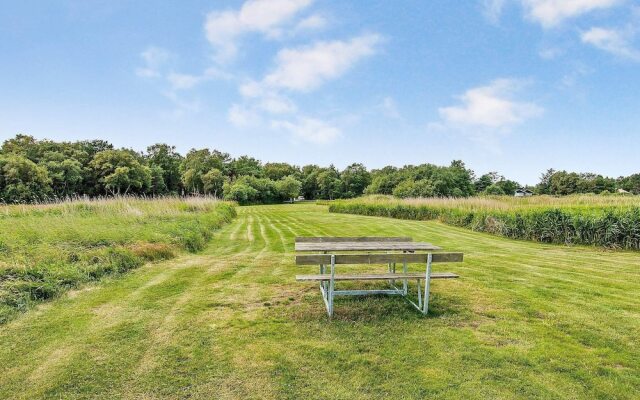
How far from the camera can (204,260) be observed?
8133mm

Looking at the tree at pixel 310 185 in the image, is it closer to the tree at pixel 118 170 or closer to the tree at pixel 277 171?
the tree at pixel 277 171

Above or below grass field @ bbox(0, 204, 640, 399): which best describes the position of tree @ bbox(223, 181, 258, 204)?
above

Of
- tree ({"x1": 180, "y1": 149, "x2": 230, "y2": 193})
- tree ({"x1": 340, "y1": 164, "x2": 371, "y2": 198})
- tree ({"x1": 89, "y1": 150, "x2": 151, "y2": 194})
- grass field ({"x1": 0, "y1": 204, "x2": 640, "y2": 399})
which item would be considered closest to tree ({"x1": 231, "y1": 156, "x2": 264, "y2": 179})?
tree ({"x1": 180, "y1": 149, "x2": 230, "y2": 193})

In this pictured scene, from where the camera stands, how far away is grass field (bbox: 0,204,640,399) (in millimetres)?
2828

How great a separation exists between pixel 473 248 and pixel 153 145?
279 feet

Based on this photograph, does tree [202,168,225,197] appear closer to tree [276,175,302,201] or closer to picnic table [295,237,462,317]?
tree [276,175,302,201]

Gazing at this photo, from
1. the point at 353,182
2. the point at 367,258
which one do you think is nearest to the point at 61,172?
the point at 353,182

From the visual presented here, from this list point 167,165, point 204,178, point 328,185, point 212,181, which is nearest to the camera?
point 204,178

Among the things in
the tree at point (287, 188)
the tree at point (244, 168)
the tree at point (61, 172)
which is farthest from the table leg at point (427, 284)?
the tree at point (244, 168)

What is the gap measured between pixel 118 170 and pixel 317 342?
189 ft

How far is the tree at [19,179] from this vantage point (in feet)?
123

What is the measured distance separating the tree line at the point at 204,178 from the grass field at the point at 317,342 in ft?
85.5

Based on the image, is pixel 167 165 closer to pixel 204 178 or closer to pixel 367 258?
pixel 204 178

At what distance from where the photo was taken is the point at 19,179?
38469 mm
